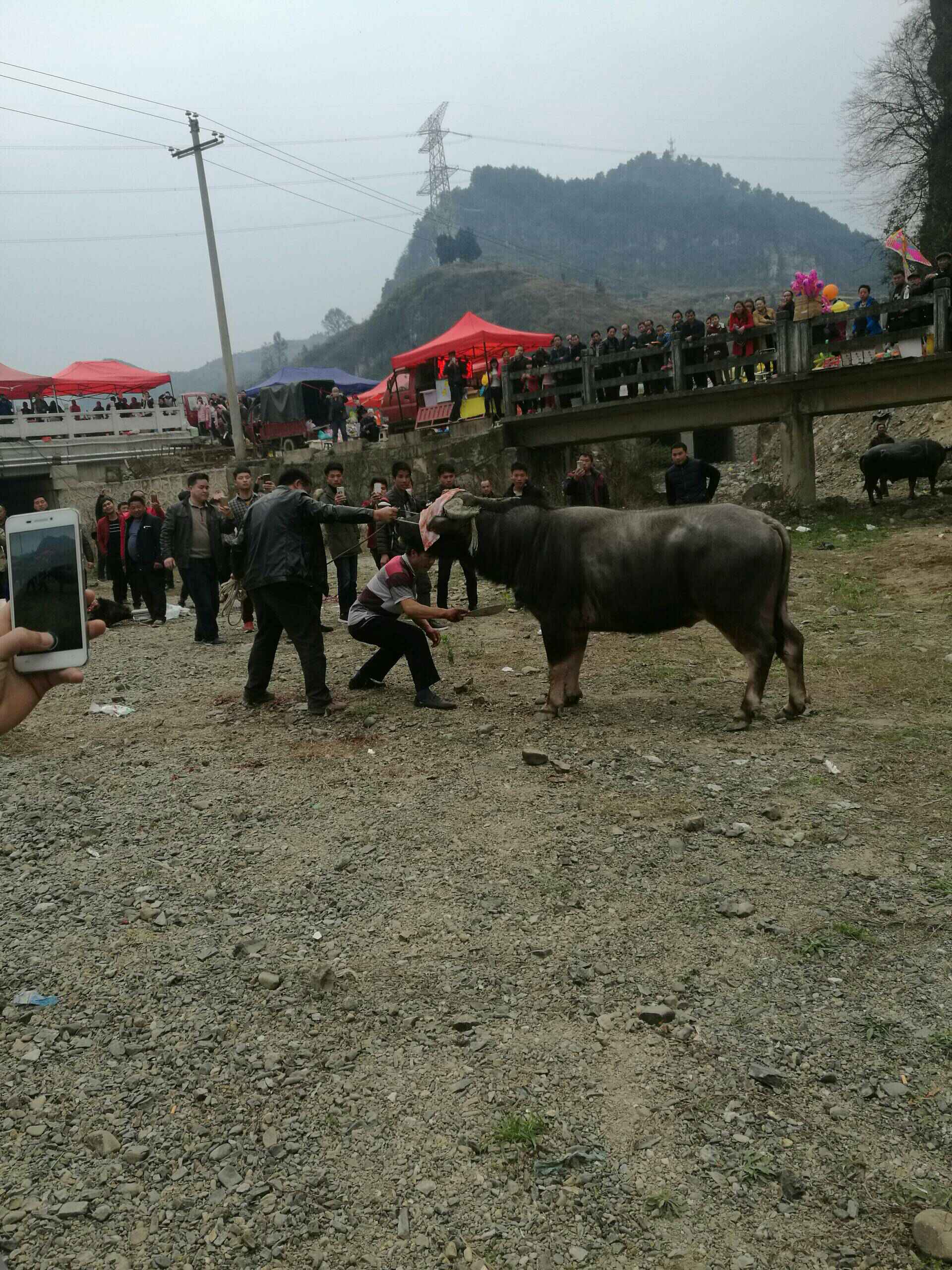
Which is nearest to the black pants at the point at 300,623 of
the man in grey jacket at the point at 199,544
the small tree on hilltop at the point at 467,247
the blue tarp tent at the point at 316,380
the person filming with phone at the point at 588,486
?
the man in grey jacket at the point at 199,544

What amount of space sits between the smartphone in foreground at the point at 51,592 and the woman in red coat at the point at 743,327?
16.4 metres

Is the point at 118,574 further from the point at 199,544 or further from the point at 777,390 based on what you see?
the point at 777,390

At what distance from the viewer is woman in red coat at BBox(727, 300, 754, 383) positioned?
1727cm

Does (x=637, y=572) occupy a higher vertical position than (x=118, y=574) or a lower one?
lower

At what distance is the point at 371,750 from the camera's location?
269 inches

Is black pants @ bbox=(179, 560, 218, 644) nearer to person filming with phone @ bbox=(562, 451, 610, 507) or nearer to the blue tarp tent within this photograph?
person filming with phone @ bbox=(562, 451, 610, 507)

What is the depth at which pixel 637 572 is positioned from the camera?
7.18 m

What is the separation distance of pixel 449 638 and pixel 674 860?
6.28 metres

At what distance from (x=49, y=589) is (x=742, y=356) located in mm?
16543

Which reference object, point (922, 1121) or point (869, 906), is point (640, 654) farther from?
point (922, 1121)

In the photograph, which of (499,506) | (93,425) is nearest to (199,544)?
(499,506)

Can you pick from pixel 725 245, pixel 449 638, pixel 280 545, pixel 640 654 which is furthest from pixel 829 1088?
pixel 725 245

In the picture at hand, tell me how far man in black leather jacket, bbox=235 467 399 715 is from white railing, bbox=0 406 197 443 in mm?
24533

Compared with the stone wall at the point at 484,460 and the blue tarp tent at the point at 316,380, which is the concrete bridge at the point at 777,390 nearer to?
the stone wall at the point at 484,460
